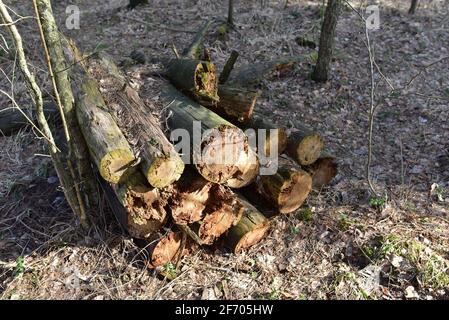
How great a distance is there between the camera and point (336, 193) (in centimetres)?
491

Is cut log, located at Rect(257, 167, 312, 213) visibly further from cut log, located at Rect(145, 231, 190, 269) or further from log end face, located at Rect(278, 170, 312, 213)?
cut log, located at Rect(145, 231, 190, 269)

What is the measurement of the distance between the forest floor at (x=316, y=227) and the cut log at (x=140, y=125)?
391 millimetres

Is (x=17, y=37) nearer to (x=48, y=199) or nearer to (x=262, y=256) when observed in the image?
(x=48, y=199)

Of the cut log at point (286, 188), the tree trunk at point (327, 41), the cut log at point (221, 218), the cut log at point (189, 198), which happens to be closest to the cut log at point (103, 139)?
the cut log at point (189, 198)

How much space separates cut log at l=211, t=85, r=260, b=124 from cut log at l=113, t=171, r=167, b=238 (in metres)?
1.48

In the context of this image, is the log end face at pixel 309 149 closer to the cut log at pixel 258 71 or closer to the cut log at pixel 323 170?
the cut log at pixel 323 170

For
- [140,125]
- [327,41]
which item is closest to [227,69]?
[327,41]

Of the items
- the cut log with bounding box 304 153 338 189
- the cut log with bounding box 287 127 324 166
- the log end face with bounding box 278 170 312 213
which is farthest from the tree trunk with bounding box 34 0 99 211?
the cut log with bounding box 304 153 338 189

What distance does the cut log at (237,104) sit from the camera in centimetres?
475

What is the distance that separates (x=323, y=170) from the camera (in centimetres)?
495

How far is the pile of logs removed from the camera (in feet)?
12.4

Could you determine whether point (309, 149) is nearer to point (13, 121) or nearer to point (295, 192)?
point (295, 192)

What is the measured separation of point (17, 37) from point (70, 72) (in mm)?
1498

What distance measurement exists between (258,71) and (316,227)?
356 cm
